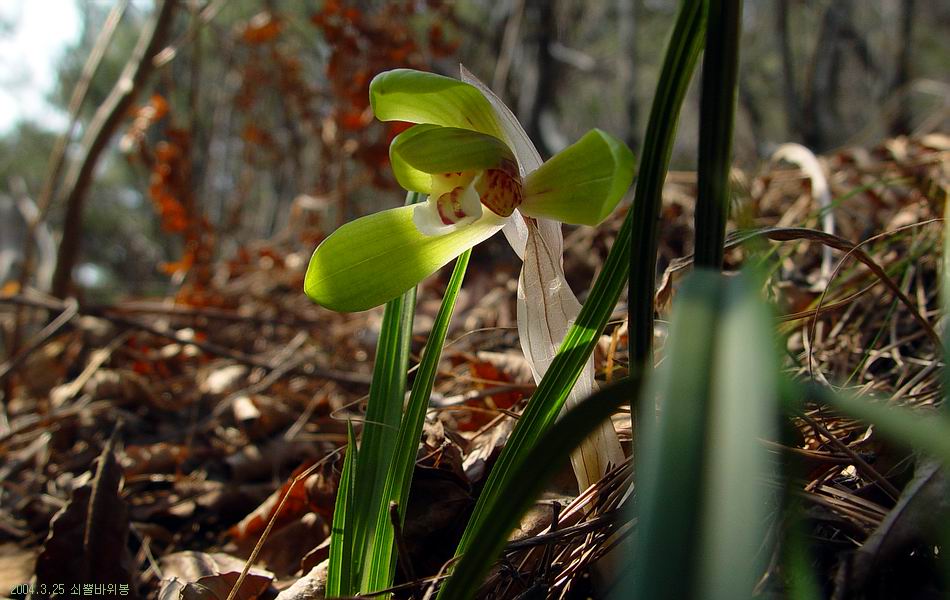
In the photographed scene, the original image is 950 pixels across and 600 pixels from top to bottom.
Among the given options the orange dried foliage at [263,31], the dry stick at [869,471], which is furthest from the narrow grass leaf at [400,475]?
the orange dried foliage at [263,31]

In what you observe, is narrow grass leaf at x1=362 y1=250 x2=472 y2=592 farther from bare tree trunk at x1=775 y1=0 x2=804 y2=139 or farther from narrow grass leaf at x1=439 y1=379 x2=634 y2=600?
bare tree trunk at x1=775 y1=0 x2=804 y2=139

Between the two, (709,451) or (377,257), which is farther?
(377,257)

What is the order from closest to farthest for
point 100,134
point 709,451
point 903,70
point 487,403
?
point 709,451, point 487,403, point 100,134, point 903,70

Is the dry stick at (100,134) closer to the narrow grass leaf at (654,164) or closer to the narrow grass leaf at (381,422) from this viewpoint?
the narrow grass leaf at (381,422)

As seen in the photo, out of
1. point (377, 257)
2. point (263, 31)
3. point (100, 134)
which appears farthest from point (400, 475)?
point (263, 31)

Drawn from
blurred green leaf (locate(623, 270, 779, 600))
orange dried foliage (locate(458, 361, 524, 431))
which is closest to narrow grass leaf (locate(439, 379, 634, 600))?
blurred green leaf (locate(623, 270, 779, 600))

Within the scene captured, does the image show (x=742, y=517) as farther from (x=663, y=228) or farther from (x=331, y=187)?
(x=331, y=187)

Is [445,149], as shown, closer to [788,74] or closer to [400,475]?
[400,475]
